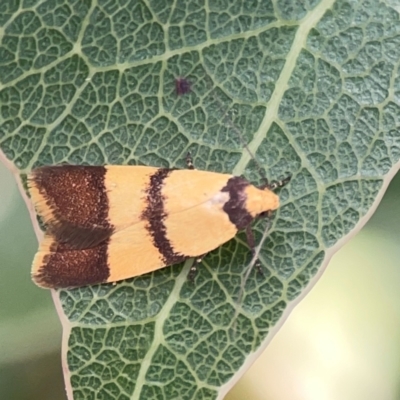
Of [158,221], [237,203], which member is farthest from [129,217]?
[237,203]

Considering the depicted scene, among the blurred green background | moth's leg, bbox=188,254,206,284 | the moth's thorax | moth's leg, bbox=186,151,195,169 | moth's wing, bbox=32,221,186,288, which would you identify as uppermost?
moth's leg, bbox=186,151,195,169

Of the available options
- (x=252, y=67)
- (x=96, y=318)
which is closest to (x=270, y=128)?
(x=252, y=67)

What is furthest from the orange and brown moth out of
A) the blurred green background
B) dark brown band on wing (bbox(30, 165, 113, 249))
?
the blurred green background

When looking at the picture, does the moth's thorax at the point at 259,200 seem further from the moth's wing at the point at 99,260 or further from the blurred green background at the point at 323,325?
the blurred green background at the point at 323,325

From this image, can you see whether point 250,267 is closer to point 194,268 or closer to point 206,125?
point 194,268

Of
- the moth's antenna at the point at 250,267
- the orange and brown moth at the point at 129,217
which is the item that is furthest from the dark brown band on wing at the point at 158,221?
the moth's antenna at the point at 250,267

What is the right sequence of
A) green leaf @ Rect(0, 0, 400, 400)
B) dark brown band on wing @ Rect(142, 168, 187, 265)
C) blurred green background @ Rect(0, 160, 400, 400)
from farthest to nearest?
blurred green background @ Rect(0, 160, 400, 400)
dark brown band on wing @ Rect(142, 168, 187, 265)
green leaf @ Rect(0, 0, 400, 400)

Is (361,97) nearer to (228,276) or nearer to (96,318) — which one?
(228,276)

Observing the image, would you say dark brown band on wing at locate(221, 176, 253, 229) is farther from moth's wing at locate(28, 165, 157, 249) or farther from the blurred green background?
the blurred green background

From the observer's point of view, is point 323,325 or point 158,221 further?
point 323,325
